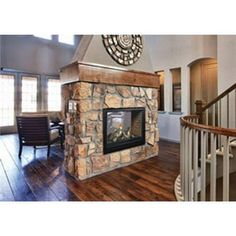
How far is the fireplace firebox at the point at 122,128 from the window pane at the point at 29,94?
16.8 feet

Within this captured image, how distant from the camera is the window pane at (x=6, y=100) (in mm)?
6922

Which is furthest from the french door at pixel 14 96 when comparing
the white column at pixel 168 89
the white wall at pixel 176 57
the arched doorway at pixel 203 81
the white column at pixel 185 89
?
the arched doorway at pixel 203 81

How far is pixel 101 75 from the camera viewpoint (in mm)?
3111

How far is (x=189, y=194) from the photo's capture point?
210cm

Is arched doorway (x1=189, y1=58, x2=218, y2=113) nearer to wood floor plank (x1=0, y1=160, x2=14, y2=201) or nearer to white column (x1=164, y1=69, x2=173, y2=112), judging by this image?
white column (x1=164, y1=69, x2=173, y2=112)

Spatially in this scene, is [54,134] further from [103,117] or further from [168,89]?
[168,89]

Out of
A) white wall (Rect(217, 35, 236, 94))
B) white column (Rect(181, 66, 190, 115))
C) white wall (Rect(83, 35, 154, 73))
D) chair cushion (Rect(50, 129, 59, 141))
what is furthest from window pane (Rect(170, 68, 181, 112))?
chair cushion (Rect(50, 129, 59, 141))

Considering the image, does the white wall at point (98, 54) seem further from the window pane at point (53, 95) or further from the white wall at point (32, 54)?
the window pane at point (53, 95)

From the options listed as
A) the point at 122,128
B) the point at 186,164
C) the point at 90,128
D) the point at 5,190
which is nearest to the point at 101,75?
the point at 90,128

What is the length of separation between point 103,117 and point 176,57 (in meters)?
3.46
